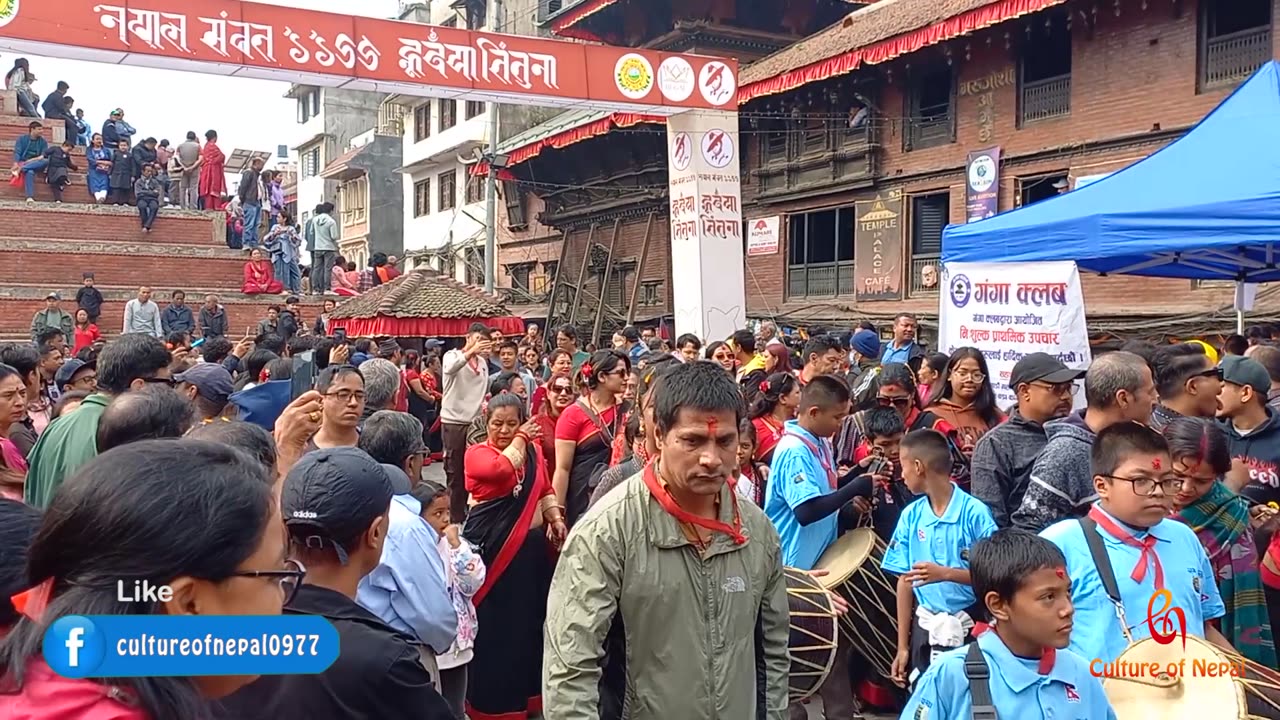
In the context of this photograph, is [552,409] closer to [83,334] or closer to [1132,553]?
[1132,553]

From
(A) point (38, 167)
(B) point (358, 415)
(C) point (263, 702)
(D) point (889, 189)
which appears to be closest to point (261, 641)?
(C) point (263, 702)

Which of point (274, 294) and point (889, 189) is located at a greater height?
point (889, 189)

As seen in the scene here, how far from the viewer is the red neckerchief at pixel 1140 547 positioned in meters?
2.90

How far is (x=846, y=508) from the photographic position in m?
4.55

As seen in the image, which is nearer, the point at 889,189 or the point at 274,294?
the point at 889,189

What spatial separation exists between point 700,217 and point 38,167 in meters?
14.4

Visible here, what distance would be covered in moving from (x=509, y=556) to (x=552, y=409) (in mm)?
2228

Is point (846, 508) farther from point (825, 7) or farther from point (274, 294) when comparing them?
point (825, 7)

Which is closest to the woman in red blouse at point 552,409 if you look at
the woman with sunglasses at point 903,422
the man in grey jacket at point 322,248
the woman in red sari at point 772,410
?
the woman in red sari at point 772,410

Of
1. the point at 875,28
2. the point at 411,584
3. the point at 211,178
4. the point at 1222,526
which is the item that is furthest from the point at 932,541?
the point at 211,178

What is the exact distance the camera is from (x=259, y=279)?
744 inches

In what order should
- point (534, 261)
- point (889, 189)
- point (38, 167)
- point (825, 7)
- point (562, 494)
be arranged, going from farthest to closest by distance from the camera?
point (534, 261) < point (825, 7) < point (38, 167) < point (889, 189) < point (562, 494)

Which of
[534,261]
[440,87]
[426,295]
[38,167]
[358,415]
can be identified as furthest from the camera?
[534,261]

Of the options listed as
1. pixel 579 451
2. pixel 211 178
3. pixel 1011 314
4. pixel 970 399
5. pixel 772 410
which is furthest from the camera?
pixel 211 178
